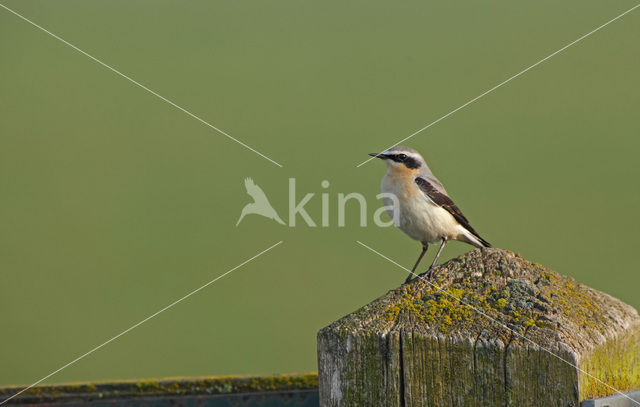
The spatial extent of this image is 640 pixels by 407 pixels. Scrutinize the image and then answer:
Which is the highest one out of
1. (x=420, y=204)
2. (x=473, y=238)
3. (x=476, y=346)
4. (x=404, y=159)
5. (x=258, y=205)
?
(x=258, y=205)

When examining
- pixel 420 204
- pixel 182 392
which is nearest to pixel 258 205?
pixel 420 204

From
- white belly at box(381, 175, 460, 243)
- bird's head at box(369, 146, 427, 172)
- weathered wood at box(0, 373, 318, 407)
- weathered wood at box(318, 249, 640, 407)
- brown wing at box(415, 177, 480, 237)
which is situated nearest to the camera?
weathered wood at box(318, 249, 640, 407)

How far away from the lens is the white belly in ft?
17.5

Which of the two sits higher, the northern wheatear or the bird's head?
the bird's head

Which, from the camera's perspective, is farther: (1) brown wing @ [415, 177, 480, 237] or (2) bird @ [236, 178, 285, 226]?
(2) bird @ [236, 178, 285, 226]

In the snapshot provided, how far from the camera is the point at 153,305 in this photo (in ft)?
30.6

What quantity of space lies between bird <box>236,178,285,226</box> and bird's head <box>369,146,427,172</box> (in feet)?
14.5

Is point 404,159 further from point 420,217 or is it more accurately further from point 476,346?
point 476,346

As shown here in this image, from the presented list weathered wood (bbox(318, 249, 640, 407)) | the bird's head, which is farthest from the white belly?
weathered wood (bbox(318, 249, 640, 407))

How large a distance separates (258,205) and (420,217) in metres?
5.51

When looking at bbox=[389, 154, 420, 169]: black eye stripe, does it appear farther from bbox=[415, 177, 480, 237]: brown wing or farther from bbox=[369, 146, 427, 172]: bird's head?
bbox=[415, 177, 480, 237]: brown wing

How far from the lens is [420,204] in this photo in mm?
5367

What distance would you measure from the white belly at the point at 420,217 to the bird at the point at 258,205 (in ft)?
15.3

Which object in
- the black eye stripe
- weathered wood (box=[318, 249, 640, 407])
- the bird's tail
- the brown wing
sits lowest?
weathered wood (box=[318, 249, 640, 407])
